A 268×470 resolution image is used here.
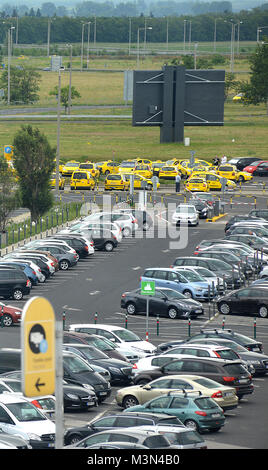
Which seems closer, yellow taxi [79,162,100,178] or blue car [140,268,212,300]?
blue car [140,268,212,300]

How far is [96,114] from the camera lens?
13125 centimetres

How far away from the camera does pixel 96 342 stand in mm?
30984

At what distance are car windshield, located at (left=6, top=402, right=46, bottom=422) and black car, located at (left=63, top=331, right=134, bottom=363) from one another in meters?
8.13

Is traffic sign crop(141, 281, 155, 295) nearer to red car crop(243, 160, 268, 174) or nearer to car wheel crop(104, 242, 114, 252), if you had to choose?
car wheel crop(104, 242, 114, 252)

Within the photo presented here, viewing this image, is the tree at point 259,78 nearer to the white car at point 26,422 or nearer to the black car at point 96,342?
the black car at point 96,342

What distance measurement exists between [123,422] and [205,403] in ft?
10.4

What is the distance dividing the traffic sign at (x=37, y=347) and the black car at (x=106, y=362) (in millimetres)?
16762

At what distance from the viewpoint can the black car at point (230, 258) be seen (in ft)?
150

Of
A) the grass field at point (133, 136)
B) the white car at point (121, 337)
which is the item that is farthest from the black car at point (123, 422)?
the grass field at point (133, 136)

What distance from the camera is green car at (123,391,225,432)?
22969mm

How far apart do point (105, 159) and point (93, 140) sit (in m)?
14.5

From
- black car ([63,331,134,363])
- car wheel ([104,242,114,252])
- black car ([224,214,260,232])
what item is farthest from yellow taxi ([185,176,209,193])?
black car ([63,331,134,363])
